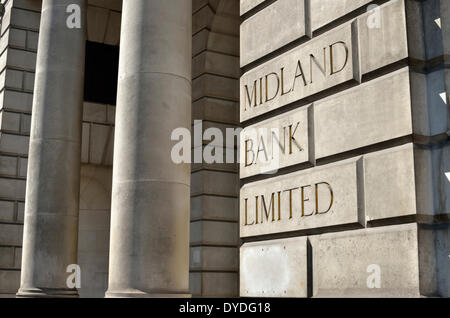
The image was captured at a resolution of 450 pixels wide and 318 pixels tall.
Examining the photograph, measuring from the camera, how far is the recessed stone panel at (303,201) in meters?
7.76

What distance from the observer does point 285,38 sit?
9234 mm

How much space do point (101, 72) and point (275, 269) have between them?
14359 mm

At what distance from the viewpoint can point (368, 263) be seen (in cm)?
736

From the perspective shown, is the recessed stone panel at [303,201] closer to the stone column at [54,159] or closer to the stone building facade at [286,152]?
the stone building facade at [286,152]

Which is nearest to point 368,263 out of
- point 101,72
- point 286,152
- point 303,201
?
point 303,201

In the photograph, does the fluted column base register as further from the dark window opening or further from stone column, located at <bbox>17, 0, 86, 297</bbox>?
the dark window opening

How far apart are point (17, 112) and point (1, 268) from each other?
4893mm

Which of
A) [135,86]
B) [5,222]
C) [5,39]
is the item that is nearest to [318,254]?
[135,86]

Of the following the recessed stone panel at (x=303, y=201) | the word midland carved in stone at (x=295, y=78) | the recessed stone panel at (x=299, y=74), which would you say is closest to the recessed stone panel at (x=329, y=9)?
the recessed stone panel at (x=299, y=74)

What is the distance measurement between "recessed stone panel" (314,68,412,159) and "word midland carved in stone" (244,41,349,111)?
40 cm

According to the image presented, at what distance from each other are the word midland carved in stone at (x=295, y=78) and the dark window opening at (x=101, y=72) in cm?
1243

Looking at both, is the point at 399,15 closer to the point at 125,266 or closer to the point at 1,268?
the point at 125,266

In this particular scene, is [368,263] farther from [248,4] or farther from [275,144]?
[248,4]

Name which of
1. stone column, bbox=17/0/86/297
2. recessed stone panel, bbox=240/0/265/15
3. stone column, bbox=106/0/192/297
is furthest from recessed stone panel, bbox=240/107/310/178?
stone column, bbox=17/0/86/297
